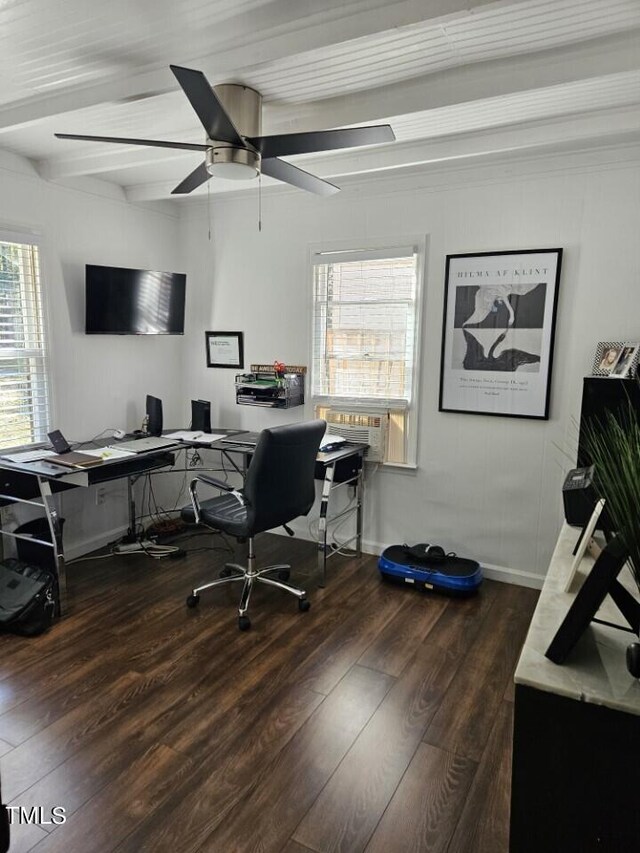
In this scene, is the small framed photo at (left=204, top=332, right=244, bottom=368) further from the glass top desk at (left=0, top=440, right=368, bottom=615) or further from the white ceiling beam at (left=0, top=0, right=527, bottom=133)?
the white ceiling beam at (left=0, top=0, right=527, bottom=133)

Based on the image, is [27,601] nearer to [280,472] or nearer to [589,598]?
[280,472]

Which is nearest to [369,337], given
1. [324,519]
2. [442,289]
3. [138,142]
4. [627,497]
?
[442,289]

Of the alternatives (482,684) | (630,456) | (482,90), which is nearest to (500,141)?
(482,90)

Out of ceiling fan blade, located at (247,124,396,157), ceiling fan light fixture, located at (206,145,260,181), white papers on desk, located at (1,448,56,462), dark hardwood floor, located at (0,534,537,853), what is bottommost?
dark hardwood floor, located at (0,534,537,853)

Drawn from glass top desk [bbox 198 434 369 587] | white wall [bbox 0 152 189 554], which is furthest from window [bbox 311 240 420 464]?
white wall [bbox 0 152 189 554]

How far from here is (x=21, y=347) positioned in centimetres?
345

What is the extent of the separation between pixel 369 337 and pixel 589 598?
2.88 metres

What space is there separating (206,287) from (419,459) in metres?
2.21

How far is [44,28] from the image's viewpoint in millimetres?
1938

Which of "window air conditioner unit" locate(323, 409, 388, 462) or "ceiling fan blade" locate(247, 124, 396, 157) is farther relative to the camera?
"window air conditioner unit" locate(323, 409, 388, 462)

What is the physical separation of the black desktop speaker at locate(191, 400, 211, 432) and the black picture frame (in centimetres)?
330

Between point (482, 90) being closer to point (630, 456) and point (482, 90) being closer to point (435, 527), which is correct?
point (630, 456)

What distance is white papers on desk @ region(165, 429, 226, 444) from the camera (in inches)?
152

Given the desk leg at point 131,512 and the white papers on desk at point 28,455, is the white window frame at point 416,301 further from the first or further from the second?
the white papers on desk at point 28,455
